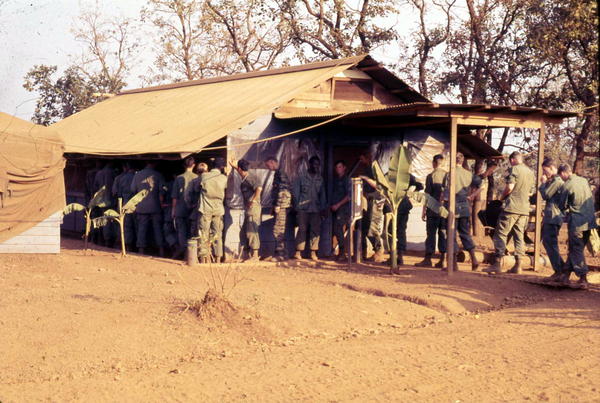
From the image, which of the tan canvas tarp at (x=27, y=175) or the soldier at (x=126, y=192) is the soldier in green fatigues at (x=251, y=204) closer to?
the soldier at (x=126, y=192)

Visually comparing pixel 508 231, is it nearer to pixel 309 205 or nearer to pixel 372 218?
pixel 372 218

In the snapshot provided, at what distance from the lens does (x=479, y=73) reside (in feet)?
61.1

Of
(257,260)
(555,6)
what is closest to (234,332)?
(257,260)

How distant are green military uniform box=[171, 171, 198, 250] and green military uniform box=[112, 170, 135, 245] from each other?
1397 millimetres

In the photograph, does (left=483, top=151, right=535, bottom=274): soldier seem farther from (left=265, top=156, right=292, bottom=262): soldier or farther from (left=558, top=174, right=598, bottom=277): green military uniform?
(left=265, top=156, right=292, bottom=262): soldier

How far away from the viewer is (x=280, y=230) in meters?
11.9

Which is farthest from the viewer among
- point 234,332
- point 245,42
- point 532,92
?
point 245,42

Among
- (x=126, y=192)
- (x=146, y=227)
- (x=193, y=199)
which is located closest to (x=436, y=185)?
(x=193, y=199)

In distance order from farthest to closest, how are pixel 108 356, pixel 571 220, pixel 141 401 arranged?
pixel 571 220
pixel 108 356
pixel 141 401

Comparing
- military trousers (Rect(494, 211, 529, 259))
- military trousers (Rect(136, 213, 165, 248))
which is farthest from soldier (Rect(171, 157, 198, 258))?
military trousers (Rect(494, 211, 529, 259))

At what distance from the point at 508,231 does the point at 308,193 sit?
354 cm

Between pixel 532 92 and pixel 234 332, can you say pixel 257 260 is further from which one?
pixel 532 92

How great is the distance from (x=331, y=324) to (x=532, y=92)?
12946 millimetres

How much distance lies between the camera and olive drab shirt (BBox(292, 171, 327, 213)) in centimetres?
1197
